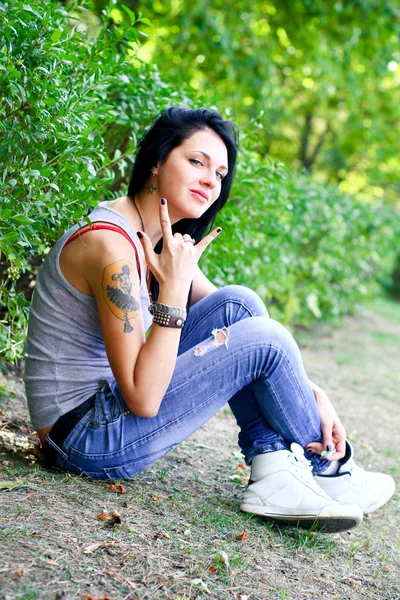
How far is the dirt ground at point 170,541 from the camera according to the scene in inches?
69.9

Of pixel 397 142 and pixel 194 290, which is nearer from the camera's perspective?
pixel 194 290

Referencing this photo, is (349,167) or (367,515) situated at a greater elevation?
(349,167)

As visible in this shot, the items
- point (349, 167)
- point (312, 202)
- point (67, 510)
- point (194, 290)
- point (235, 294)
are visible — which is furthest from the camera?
point (349, 167)

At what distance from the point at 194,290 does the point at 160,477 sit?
83cm

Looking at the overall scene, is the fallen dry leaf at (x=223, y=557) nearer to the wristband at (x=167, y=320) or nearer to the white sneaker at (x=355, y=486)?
the white sneaker at (x=355, y=486)

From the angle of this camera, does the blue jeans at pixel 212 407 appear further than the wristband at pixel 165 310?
Yes

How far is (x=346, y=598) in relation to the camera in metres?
2.15

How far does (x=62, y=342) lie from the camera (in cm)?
227

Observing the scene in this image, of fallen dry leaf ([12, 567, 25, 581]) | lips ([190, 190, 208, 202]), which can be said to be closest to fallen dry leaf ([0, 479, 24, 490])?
fallen dry leaf ([12, 567, 25, 581])

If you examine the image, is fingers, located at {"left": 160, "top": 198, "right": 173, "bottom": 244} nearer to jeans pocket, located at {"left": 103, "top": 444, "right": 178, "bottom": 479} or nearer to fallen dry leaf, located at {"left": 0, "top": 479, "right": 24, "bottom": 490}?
jeans pocket, located at {"left": 103, "top": 444, "right": 178, "bottom": 479}

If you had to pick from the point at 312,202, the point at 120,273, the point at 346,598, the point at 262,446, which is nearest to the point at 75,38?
the point at 120,273

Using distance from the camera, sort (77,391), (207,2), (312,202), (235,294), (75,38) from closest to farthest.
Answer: (77,391)
(75,38)
(235,294)
(312,202)
(207,2)

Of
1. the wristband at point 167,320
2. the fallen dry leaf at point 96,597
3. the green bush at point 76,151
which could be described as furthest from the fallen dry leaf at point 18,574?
the green bush at point 76,151

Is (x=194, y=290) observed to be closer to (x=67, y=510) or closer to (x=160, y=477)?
(x=160, y=477)
